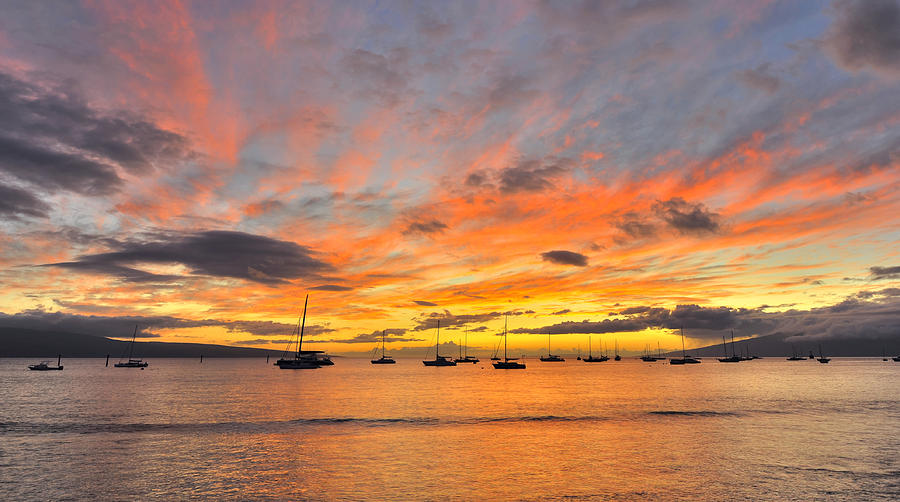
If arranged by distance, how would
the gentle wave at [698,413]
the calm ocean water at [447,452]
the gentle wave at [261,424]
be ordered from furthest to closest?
the gentle wave at [698,413] < the gentle wave at [261,424] < the calm ocean water at [447,452]

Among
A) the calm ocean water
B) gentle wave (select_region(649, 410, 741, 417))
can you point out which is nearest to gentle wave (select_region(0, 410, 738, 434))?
gentle wave (select_region(649, 410, 741, 417))

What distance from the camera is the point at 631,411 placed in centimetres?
8031

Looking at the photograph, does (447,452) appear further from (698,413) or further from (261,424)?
(698,413)

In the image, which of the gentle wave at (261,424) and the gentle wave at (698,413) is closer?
the gentle wave at (261,424)

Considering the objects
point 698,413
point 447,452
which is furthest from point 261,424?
point 698,413

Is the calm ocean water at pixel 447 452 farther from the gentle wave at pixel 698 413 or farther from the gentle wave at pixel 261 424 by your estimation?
the gentle wave at pixel 698 413

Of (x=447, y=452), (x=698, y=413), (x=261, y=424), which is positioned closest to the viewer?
(x=447, y=452)

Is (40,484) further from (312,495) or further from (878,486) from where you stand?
(878,486)

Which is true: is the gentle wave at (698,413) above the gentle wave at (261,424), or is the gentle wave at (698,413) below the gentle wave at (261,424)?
above

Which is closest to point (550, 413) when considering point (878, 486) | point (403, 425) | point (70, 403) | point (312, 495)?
point (403, 425)

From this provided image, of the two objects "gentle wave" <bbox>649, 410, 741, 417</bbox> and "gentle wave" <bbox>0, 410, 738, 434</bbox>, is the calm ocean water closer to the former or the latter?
"gentle wave" <bbox>0, 410, 738, 434</bbox>

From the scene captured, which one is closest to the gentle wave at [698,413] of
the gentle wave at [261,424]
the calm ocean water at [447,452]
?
the gentle wave at [261,424]

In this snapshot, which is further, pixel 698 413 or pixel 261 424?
pixel 698 413

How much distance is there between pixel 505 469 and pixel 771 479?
18.3 meters
